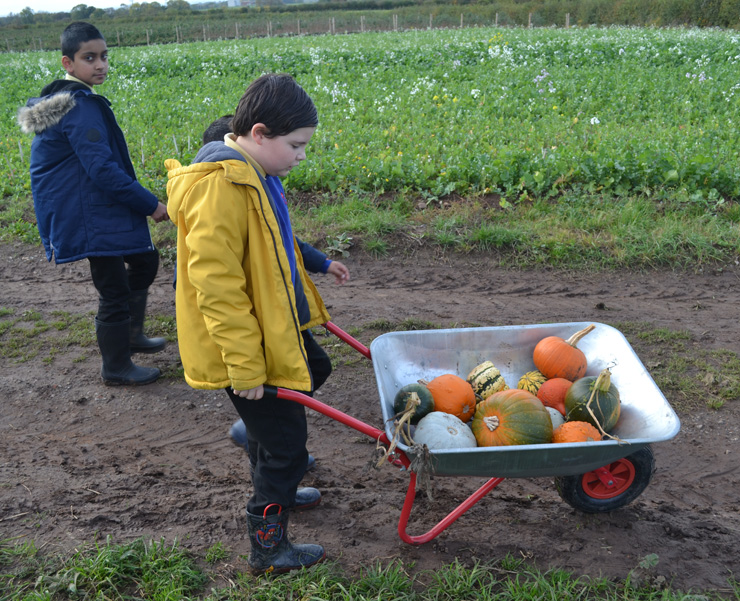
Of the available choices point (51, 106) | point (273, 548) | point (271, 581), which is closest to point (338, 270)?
point (273, 548)

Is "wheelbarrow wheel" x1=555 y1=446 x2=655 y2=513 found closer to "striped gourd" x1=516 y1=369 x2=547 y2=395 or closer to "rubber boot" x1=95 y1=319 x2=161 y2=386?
"striped gourd" x1=516 y1=369 x2=547 y2=395

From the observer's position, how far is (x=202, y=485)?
3.43 m

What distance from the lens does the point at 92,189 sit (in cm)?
397

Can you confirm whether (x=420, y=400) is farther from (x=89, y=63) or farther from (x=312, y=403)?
(x=89, y=63)

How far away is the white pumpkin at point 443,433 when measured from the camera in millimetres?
2629

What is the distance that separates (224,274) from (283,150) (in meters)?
0.52

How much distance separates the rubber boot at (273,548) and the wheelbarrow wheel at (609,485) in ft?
4.03

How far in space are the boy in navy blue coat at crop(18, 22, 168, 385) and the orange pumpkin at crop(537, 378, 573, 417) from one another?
2.57 m

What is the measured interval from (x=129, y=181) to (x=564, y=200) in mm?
4529

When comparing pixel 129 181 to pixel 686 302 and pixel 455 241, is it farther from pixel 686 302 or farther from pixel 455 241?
pixel 686 302

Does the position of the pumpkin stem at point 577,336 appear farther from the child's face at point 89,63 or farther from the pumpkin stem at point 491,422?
the child's face at point 89,63

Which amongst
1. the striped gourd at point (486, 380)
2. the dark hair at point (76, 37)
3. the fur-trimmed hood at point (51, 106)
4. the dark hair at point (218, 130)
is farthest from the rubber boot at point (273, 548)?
the dark hair at point (76, 37)

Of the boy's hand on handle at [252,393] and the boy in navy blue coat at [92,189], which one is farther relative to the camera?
the boy in navy blue coat at [92,189]

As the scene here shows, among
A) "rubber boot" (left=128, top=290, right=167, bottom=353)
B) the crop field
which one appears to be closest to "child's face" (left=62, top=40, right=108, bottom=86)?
"rubber boot" (left=128, top=290, right=167, bottom=353)
